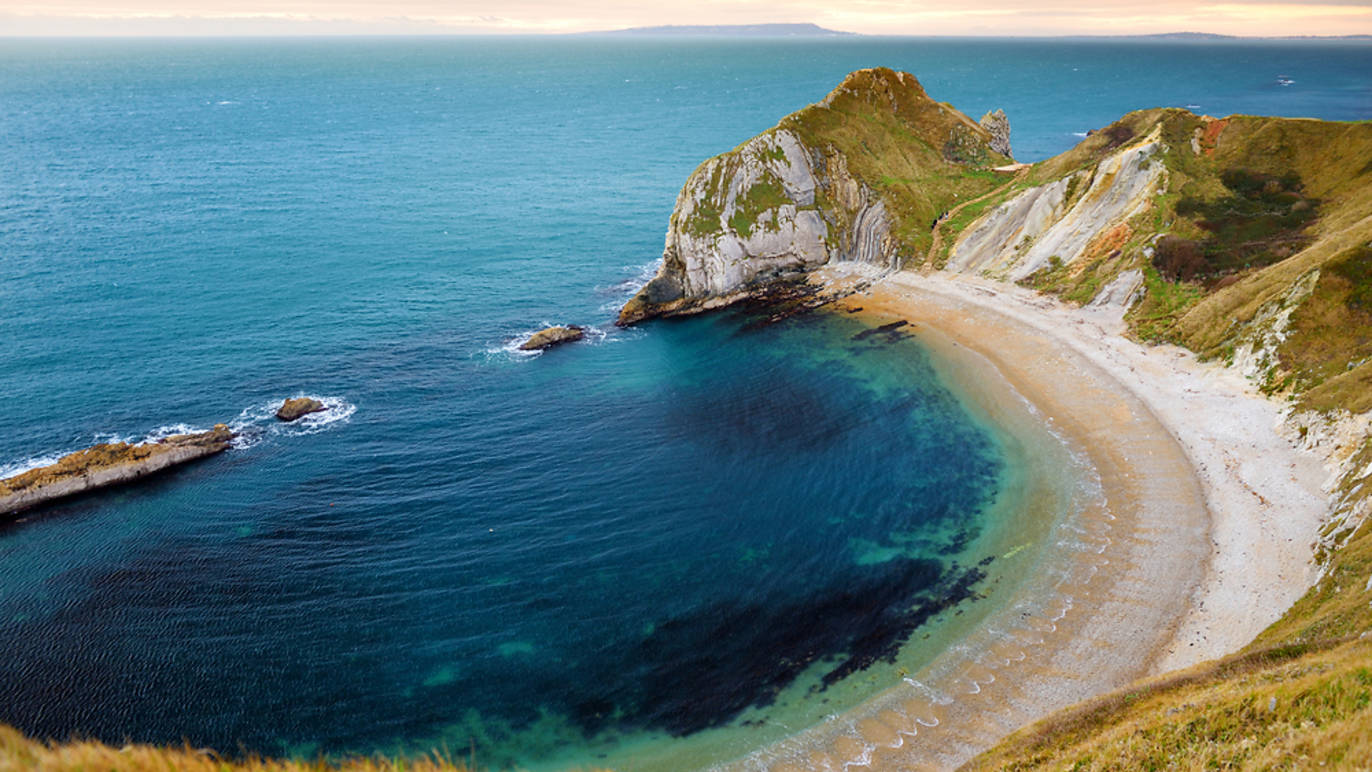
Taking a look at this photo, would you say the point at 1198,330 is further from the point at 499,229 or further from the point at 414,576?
the point at 499,229

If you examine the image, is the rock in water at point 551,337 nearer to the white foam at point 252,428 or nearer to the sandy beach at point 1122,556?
the white foam at point 252,428

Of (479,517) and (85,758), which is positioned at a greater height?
(85,758)

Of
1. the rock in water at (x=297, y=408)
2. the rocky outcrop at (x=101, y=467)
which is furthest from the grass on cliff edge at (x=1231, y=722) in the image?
the rocky outcrop at (x=101, y=467)

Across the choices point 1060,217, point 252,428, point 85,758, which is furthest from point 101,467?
point 1060,217

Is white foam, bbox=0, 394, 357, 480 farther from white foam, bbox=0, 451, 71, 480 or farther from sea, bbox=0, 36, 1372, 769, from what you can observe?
sea, bbox=0, 36, 1372, 769

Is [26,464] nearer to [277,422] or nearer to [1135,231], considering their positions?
[277,422]

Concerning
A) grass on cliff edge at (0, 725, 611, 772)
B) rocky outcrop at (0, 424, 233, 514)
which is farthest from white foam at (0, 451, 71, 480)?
grass on cliff edge at (0, 725, 611, 772)
